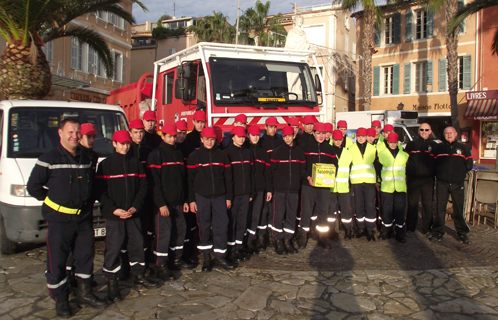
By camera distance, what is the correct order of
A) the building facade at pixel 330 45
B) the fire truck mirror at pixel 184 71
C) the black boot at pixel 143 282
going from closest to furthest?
the black boot at pixel 143 282 < the fire truck mirror at pixel 184 71 < the building facade at pixel 330 45

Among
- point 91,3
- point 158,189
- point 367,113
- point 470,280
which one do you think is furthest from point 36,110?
point 367,113

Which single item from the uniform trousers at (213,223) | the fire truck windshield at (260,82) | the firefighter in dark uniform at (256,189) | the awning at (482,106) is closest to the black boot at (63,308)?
the uniform trousers at (213,223)

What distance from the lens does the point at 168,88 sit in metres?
8.40

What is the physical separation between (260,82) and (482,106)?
62.0 feet

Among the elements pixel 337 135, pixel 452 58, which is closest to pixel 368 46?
pixel 452 58

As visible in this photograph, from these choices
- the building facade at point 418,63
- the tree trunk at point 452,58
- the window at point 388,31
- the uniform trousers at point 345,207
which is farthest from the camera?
the window at point 388,31

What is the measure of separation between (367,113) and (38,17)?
1333cm

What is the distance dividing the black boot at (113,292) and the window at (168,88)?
4.60m

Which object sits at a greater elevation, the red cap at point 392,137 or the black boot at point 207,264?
the red cap at point 392,137

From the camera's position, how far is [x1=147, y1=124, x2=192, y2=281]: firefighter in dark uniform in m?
4.94

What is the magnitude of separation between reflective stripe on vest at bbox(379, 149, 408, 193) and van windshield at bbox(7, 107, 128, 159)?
15.0 ft

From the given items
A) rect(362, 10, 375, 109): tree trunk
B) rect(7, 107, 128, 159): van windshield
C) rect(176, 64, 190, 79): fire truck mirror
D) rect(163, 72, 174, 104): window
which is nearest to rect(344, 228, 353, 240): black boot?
rect(176, 64, 190, 79): fire truck mirror

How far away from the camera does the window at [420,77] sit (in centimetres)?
2511

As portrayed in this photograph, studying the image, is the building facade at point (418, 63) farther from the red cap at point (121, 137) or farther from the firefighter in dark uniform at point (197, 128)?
the red cap at point (121, 137)
